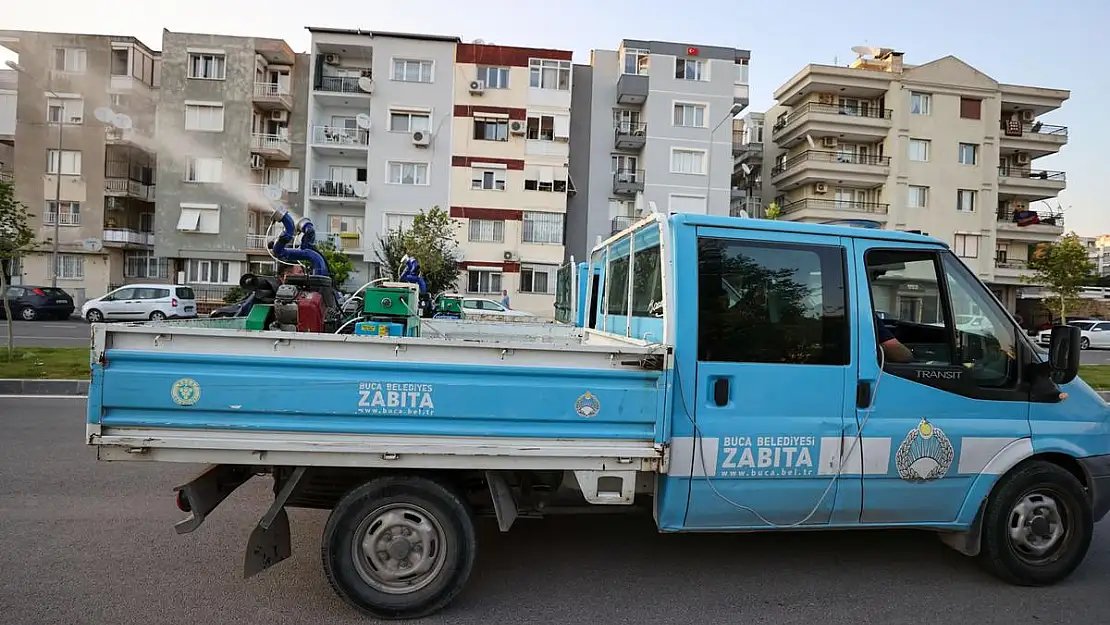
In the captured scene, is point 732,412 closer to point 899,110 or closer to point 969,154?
point 899,110

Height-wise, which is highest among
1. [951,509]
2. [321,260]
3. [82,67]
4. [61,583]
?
[82,67]

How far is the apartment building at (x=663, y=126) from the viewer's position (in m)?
38.4

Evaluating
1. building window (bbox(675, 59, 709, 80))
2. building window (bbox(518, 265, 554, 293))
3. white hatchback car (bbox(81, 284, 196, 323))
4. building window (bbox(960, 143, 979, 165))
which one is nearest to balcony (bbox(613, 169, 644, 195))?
building window (bbox(675, 59, 709, 80))

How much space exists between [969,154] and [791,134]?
34.5 feet

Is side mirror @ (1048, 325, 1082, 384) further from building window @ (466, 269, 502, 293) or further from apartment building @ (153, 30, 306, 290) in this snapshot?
apartment building @ (153, 30, 306, 290)

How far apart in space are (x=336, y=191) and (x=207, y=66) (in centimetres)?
967

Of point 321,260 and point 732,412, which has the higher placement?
point 321,260

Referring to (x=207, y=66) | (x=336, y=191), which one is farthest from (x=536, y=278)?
(x=207, y=66)

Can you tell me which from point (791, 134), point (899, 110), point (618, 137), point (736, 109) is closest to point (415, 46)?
point (618, 137)

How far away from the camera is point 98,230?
37.3 metres

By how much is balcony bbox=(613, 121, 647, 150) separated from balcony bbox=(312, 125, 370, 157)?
44.3ft

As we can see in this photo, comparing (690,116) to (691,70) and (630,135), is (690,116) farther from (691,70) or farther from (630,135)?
(630,135)

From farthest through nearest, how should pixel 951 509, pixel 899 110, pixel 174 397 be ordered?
pixel 899 110 → pixel 951 509 → pixel 174 397

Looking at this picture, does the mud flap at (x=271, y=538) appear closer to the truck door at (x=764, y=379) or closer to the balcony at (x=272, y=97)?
the truck door at (x=764, y=379)
